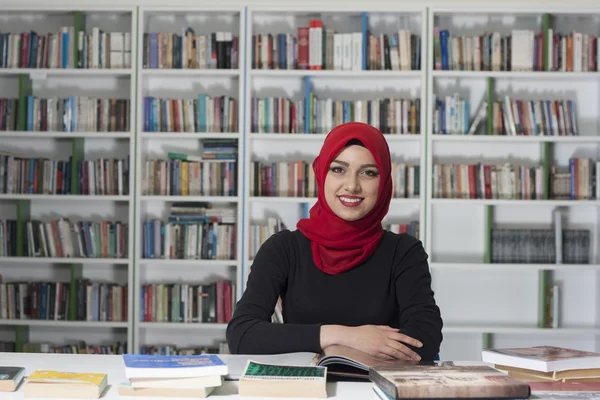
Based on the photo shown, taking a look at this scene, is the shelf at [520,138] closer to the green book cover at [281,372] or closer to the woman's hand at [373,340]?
the woman's hand at [373,340]

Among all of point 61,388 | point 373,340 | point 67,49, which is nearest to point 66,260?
point 67,49

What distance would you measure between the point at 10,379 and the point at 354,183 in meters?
0.98

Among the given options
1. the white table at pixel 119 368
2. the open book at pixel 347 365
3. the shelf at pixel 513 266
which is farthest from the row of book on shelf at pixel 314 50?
the open book at pixel 347 365

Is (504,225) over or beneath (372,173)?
beneath

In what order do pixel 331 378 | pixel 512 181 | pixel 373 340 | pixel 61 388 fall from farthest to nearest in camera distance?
pixel 512 181, pixel 373 340, pixel 331 378, pixel 61 388

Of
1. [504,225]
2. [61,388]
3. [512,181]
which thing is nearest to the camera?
[61,388]

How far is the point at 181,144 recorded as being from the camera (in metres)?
4.33

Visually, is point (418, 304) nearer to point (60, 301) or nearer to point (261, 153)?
point (261, 153)

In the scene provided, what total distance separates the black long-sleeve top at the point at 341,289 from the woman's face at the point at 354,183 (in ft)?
0.49

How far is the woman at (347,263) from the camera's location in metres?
1.93

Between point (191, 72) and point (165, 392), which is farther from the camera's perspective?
point (191, 72)

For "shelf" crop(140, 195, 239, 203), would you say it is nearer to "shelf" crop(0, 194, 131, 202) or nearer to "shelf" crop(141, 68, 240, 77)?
"shelf" crop(0, 194, 131, 202)

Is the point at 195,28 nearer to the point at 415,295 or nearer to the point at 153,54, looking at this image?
the point at 153,54

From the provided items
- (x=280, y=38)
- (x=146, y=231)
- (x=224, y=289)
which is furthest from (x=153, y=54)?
(x=224, y=289)
